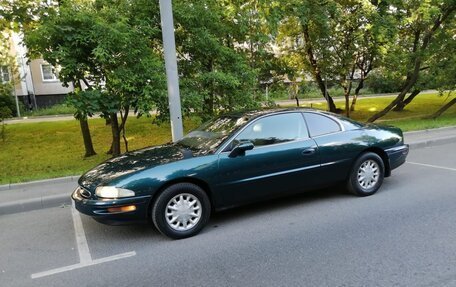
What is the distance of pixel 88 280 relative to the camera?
11.9 ft

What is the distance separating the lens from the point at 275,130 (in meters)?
5.22

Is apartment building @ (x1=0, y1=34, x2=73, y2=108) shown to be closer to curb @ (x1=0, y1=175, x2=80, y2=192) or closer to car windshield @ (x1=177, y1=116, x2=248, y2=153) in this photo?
curb @ (x1=0, y1=175, x2=80, y2=192)

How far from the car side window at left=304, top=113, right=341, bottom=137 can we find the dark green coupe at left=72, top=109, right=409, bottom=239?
0.02 metres

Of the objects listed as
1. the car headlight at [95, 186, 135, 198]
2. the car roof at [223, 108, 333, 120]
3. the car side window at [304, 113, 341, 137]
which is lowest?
the car headlight at [95, 186, 135, 198]

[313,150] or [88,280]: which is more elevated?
[313,150]

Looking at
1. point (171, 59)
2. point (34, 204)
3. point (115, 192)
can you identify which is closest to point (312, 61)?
point (171, 59)

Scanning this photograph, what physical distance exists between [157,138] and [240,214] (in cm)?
805

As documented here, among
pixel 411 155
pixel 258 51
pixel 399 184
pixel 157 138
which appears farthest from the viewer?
pixel 157 138

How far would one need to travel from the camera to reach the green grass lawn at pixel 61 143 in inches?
368

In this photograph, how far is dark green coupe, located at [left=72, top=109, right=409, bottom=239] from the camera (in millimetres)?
4363

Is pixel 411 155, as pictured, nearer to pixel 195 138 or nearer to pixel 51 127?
pixel 195 138

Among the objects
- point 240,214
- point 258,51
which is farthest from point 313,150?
point 258,51

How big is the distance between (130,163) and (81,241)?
1.08m

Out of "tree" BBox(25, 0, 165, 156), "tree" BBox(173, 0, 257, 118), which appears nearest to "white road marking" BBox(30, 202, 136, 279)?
"tree" BBox(25, 0, 165, 156)
